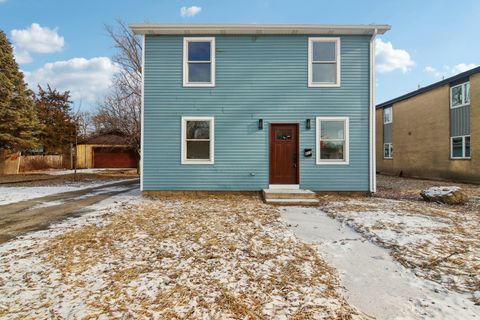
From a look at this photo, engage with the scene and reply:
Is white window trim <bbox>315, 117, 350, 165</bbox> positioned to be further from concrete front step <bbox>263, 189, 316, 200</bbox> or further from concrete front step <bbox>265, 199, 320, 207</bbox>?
concrete front step <bbox>265, 199, 320, 207</bbox>

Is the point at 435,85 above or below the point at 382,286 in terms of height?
above

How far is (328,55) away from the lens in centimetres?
854

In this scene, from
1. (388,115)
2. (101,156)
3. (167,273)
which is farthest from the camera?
(101,156)

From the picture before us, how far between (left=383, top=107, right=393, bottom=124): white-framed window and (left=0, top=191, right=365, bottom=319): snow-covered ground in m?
17.2

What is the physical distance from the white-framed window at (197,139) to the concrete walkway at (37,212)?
3281 mm

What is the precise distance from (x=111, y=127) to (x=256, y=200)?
14681 mm

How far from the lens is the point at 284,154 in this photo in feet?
28.0

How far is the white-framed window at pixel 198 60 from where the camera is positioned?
27.9ft

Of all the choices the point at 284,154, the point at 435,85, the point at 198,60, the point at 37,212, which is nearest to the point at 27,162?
the point at 37,212

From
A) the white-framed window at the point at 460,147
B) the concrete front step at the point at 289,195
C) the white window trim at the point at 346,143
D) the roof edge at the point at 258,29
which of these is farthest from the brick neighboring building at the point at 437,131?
the concrete front step at the point at 289,195

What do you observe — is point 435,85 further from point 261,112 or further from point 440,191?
point 261,112

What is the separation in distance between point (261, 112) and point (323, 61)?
2.78 m

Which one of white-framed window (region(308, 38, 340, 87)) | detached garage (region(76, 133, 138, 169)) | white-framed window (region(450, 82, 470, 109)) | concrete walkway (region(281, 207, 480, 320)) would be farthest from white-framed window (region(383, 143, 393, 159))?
detached garage (region(76, 133, 138, 169))

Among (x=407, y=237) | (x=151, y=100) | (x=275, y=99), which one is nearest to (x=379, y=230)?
(x=407, y=237)
